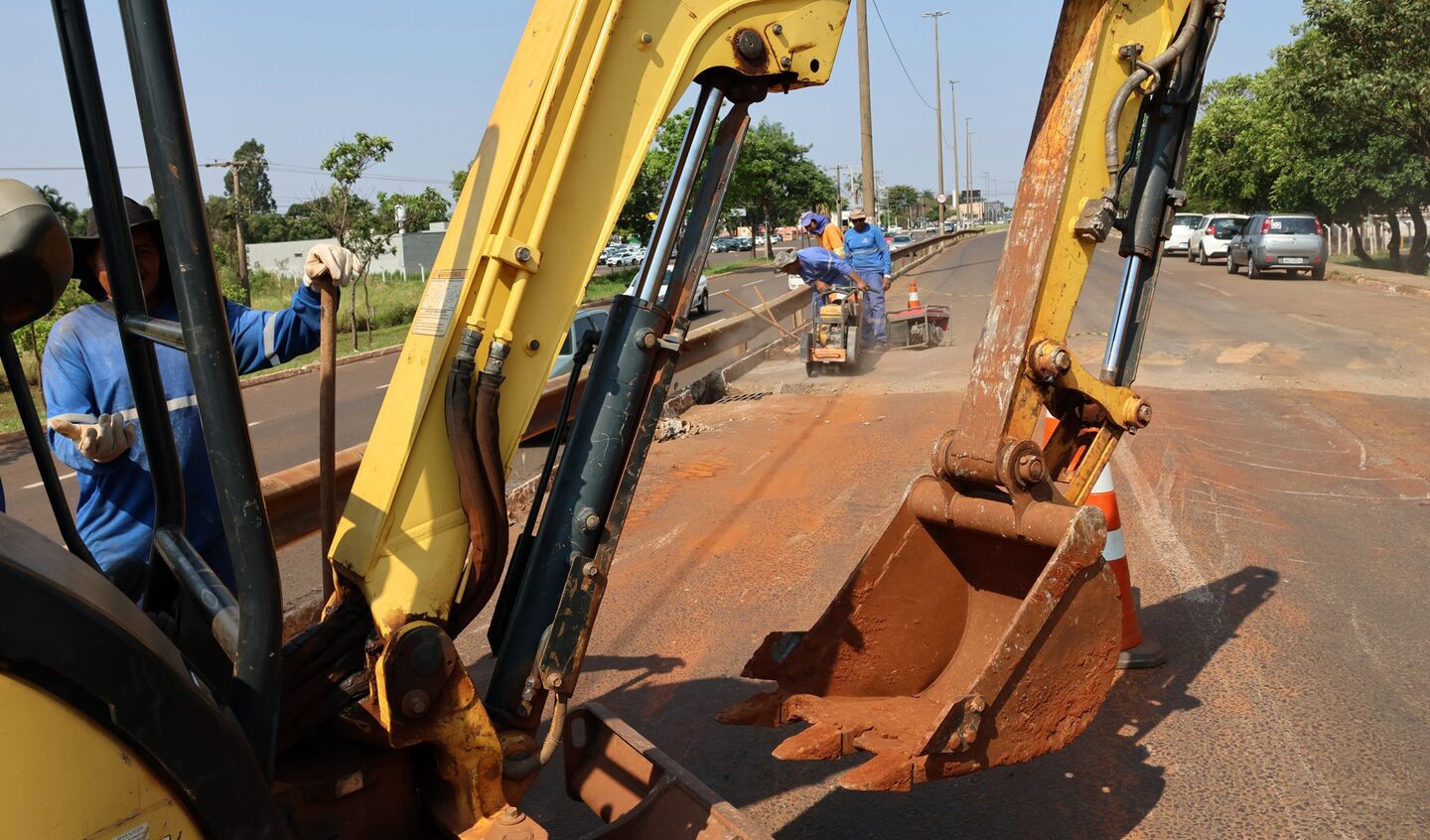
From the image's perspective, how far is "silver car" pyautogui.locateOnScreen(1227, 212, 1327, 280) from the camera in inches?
1057

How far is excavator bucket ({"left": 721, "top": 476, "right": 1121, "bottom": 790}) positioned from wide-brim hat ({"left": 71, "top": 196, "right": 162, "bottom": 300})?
2247mm

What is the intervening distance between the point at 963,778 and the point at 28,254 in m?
3.46

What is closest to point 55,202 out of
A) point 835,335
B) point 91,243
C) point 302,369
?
point 91,243

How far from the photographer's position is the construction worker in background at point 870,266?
1488 centimetres

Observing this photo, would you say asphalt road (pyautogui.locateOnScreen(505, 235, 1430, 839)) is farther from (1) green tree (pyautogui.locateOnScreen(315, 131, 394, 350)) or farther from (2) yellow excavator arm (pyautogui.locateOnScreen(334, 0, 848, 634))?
(1) green tree (pyautogui.locateOnScreen(315, 131, 394, 350))

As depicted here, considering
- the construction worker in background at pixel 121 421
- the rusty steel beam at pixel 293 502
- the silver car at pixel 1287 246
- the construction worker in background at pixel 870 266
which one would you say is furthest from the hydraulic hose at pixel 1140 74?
the silver car at pixel 1287 246

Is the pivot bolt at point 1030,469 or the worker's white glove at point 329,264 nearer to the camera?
the worker's white glove at point 329,264

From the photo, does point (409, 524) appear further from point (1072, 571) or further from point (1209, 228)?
point (1209, 228)

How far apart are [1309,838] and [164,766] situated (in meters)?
3.35

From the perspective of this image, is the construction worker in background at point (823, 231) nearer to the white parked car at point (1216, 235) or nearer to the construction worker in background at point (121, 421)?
the construction worker in background at point (121, 421)

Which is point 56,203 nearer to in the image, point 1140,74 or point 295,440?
point 1140,74

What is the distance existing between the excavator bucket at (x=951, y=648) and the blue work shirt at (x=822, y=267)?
999 centimetres

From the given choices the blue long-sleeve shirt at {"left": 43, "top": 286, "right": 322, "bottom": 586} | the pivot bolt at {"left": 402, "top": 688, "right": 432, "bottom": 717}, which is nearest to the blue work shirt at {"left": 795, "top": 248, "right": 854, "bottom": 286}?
the blue long-sleeve shirt at {"left": 43, "top": 286, "right": 322, "bottom": 586}

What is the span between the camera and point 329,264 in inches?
114
